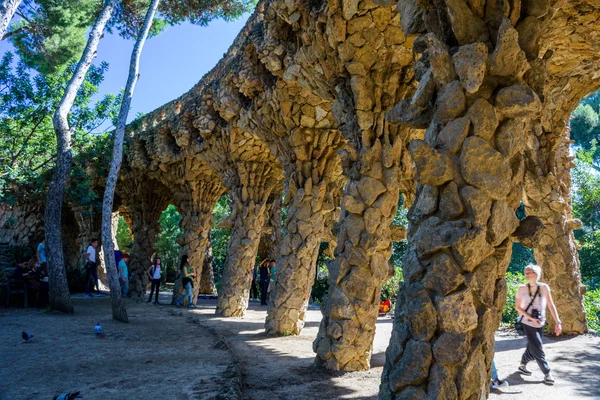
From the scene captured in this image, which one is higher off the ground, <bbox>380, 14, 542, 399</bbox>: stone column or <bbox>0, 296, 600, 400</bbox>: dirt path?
<bbox>380, 14, 542, 399</bbox>: stone column

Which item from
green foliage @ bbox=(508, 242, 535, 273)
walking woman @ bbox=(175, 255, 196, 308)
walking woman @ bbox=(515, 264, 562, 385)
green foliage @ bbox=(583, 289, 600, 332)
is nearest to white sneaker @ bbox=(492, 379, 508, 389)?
walking woman @ bbox=(515, 264, 562, 385)

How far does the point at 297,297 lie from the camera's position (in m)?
6.85

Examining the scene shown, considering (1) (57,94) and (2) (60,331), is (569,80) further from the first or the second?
(1) (57,94)

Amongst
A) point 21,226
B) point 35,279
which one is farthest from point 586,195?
point 21,226

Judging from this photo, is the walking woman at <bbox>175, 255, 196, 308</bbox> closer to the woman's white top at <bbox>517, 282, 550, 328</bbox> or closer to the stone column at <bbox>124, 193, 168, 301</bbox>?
the stone column at <bbox>124, 193, 168, 301</bbox>

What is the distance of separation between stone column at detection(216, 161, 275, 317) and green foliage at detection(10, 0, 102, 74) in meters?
4.97

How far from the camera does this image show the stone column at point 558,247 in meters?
6.51

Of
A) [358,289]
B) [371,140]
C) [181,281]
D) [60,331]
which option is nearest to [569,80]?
[371,140]

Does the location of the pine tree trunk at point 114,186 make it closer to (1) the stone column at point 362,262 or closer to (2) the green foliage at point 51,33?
(2) the green foliage at point 51,33

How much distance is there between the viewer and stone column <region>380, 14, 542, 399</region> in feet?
6.69

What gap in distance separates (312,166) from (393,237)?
2.27 m

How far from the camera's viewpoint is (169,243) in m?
23.9

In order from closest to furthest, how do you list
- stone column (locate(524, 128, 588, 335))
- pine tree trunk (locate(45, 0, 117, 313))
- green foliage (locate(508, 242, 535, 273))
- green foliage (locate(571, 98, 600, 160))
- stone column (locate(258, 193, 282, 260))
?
stone column (locate(524, 128, 588, 335)) → pine tree trunk (locate(45, 0, 117, 313)) → stone column (locate(258, 193, 282, 260)) → green foliage (locate(571, 98, 600, 160)) → green foliage (locate(508, 242, 535, 273))

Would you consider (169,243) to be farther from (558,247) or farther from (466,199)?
(466,199)
